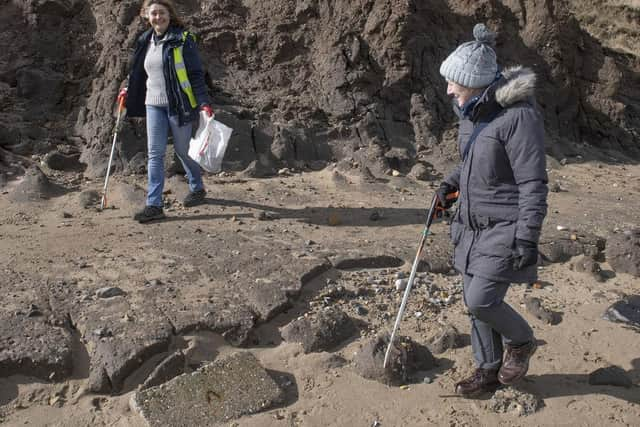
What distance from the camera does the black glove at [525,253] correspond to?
280 cm

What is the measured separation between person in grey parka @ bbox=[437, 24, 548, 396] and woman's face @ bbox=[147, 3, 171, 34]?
2.95m

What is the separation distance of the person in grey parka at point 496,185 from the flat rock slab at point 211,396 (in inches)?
46.6

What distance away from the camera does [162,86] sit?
5.36 meters

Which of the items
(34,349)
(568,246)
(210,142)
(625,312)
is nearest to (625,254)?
(568,246)

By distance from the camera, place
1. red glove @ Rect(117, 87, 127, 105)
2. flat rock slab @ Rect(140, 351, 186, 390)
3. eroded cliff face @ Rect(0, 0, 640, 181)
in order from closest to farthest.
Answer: flat rock slab @ Rect(140, 351, 186, 390) < red glove @ Rect(117, 87, 127, 105) < eroded cliff face @ Rect(0, 0, 640, 181)

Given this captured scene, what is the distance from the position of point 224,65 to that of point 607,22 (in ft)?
33.2

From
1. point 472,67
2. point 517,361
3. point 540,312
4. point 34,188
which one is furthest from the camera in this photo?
point 34,188

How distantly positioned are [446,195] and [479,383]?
0.98 meters

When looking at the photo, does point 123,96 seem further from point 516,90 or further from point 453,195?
point 516,90

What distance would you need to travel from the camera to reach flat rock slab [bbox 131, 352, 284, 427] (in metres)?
3.23

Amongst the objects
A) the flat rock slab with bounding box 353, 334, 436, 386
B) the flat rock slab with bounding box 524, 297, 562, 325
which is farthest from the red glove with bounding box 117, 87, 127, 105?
the flat rock slab with bounding box 524, 297, 562, 325

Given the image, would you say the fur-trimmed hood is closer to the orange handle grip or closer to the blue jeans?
the orange handle grip

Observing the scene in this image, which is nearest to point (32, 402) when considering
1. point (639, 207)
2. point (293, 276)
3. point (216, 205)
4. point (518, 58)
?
point (293, 276)

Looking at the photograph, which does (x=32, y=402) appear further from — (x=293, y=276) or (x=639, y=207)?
(x=639, y=207)
